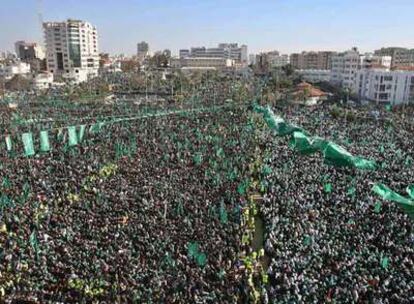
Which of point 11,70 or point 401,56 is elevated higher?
point 401,56

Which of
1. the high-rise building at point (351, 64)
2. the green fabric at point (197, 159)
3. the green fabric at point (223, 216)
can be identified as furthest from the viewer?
the high-rise building at point (351, 64)

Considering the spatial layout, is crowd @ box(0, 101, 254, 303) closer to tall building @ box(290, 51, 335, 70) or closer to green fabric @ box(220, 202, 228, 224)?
green fabric @ box(220, 202, 228, 224)

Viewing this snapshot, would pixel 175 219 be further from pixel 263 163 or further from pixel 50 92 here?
pixel 50 92

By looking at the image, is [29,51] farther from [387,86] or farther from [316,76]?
[387,86]

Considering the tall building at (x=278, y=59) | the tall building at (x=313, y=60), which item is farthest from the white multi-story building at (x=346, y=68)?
the tall building at (x=278, y=59)

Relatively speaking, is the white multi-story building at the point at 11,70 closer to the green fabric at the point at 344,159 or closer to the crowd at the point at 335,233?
A: the crowd at the point at 335,233

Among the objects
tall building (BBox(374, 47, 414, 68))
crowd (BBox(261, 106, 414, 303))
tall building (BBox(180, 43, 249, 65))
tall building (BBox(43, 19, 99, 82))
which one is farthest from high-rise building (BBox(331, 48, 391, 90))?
tall building (BBox(180, 43, 249, 65))

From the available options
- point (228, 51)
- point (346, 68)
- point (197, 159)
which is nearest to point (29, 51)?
point (228, 51)
